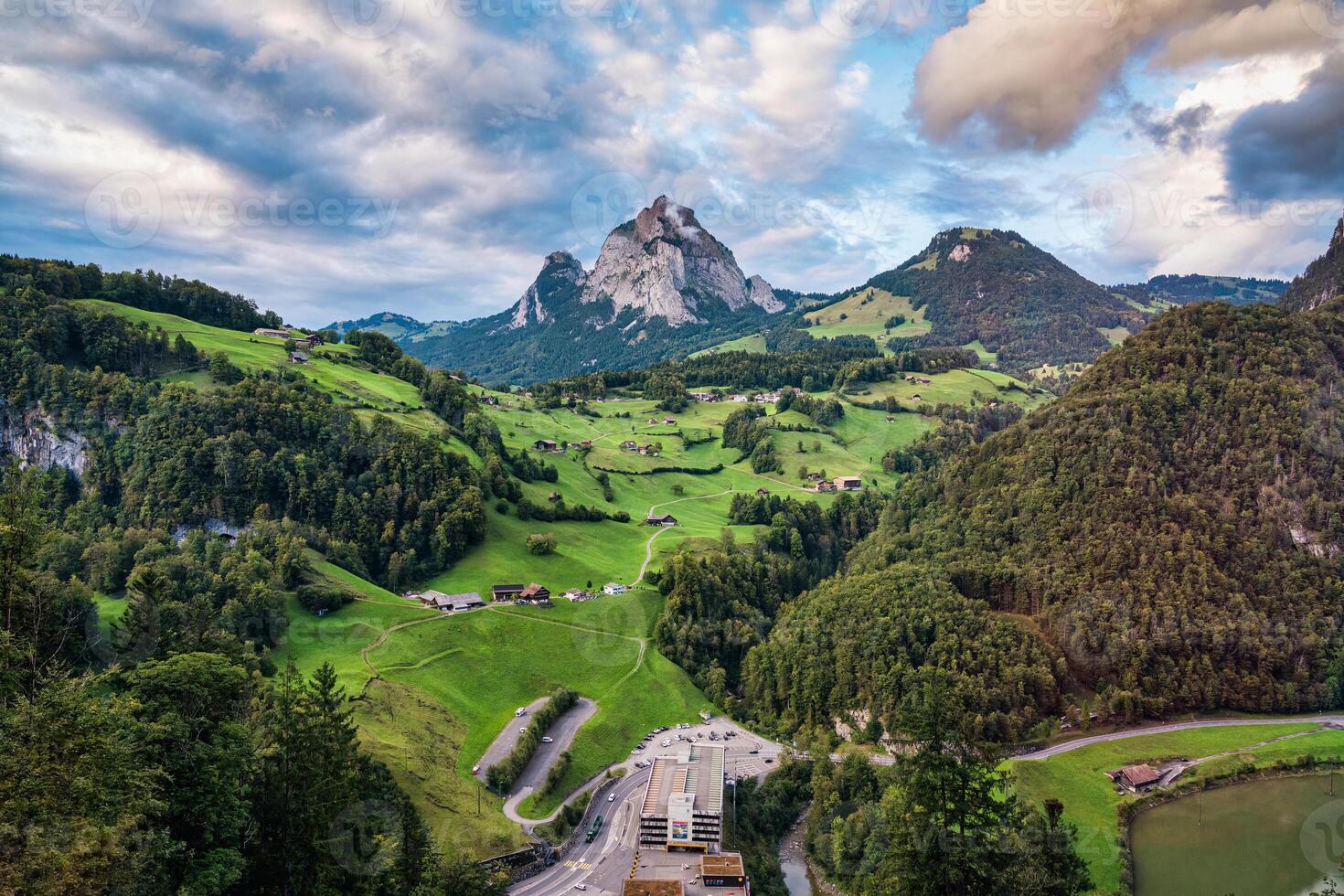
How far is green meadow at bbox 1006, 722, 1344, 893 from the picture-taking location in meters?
57.0

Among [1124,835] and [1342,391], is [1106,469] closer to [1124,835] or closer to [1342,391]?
[1342,391]

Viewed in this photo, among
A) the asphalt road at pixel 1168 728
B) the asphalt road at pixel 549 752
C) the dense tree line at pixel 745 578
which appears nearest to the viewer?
the asphalt road at pixel 549 752

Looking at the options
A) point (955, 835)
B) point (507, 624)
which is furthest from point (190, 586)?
point (955, 835)

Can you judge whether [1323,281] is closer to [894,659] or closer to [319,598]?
[894,659]

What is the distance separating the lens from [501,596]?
3627 inches

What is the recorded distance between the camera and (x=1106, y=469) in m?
88.8

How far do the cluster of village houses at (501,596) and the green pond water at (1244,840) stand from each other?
61.7 meters

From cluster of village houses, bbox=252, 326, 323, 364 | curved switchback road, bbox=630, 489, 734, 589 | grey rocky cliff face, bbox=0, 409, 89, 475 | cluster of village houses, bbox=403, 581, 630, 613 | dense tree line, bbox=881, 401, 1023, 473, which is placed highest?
cluster of village houses, bbox=252, 326, 323, 364

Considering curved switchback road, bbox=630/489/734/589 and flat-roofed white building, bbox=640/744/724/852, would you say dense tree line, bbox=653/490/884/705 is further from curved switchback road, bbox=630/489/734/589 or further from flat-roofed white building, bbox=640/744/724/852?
flat-roofed white building, bbox=640/744/724/852

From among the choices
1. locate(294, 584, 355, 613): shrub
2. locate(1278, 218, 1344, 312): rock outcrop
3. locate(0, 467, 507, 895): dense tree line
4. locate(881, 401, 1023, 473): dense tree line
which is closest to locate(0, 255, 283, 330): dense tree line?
locate(294, 584, 355, 613): shrub

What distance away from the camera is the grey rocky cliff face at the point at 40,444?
97188 millimetres

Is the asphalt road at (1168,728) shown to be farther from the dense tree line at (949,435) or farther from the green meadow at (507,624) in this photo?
the dense tree line at (949,435)

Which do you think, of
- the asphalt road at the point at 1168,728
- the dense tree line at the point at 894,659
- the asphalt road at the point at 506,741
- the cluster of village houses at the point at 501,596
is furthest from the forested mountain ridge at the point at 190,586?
the asphalt road at the point at 1168,728

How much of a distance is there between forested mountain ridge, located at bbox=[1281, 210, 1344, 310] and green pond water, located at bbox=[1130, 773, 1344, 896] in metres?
129
